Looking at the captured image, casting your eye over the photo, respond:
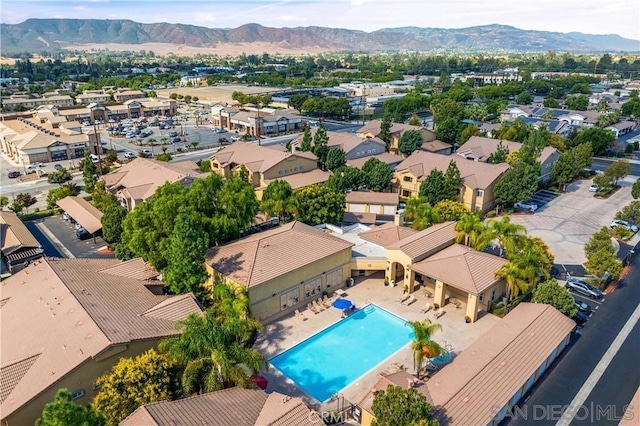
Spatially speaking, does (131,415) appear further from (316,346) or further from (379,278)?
(379,278)

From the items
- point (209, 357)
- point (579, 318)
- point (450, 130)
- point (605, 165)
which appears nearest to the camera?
point (209, 357)

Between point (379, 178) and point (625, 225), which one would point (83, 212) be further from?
point (625, 225)

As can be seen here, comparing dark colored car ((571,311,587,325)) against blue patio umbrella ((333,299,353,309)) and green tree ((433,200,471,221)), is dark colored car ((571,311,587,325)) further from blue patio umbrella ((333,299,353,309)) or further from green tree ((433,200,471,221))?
blue patio umbrella ((333,299,353,309))

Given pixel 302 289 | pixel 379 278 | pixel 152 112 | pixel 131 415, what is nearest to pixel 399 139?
pixel 379 278

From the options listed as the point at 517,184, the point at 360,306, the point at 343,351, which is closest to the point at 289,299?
the point at 360,306

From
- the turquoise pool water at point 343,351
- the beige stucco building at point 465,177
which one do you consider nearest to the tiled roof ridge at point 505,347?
the turquoise pool water at point 343,351

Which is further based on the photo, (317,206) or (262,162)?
(262,162)

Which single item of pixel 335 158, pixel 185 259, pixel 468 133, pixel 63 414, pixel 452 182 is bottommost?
pixel 452 182

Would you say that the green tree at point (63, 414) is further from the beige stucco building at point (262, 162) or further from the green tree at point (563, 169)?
the green tree at point (563, 169)
